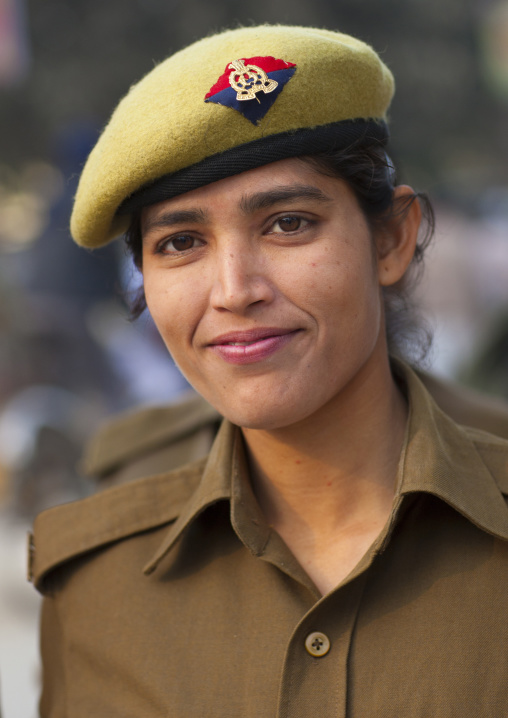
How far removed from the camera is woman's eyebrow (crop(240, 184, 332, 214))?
187 cm

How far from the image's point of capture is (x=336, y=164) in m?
1.94

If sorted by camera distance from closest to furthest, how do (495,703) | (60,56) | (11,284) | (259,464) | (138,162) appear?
(495,703), (138,162), (259,464), (11,284), (60,56)

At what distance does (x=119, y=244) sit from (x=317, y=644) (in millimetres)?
3488

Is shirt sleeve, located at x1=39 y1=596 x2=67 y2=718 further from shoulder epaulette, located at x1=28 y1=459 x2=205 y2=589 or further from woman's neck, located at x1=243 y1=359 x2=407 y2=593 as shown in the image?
woman's neck, located at x1=243 y1=359 x2=407 y2=593

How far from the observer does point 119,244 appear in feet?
16.3

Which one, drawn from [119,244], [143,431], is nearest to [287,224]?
[143,431]

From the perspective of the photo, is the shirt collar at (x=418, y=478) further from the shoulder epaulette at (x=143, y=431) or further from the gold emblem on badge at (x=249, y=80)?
the gold emblem on badge at (x=249, y=80)

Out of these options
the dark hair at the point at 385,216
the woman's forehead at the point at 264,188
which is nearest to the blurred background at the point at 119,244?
the dark hair at the point at 385,216

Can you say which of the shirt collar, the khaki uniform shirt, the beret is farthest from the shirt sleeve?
the beret

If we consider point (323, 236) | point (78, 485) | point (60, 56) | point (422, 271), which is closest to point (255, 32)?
point (323, 236)

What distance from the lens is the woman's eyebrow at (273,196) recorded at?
6.13ft

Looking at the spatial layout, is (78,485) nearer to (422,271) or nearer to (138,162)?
(422,271)

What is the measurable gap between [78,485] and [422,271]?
3.62 meters

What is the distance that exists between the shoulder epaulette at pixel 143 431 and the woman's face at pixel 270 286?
95 centimetres
